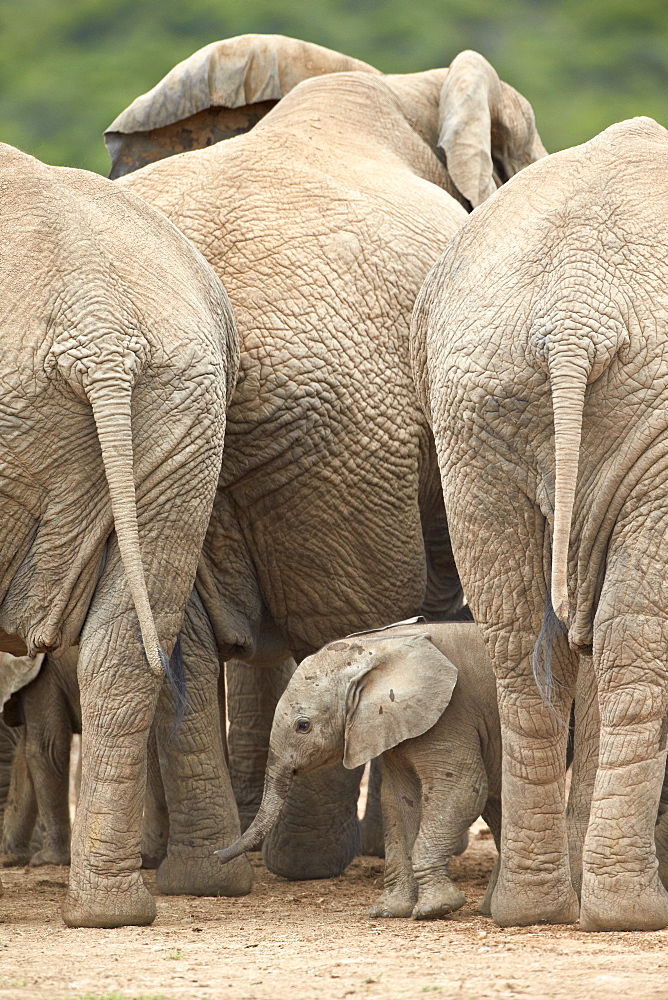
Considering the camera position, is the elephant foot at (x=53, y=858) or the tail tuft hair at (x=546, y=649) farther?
the elephant foot at (x=53, y=858)

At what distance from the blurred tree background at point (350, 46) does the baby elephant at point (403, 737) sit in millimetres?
24877

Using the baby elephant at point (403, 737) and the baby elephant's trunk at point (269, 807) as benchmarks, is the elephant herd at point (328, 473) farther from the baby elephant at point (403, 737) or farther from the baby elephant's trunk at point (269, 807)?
the baby elephant's trunk at point (269, 807)

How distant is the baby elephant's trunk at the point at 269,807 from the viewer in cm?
537

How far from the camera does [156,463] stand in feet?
16.4

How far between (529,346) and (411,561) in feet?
5.71

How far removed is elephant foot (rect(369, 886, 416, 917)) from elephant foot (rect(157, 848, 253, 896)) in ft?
2.17

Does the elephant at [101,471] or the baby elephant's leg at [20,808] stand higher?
the elephant at [101,471]

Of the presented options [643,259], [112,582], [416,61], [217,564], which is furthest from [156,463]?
[416,61]

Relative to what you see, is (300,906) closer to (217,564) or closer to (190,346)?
(217,564)

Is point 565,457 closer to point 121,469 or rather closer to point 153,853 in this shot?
point 121,469

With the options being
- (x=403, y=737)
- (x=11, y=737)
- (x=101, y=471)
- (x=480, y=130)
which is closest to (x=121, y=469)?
(x=101, y=471)

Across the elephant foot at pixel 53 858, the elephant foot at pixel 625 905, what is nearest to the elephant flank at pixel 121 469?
the elephant foot at pixel 625 905

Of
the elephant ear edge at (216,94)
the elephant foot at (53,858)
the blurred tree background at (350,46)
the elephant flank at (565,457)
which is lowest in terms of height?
the elephant foot at (53,858)

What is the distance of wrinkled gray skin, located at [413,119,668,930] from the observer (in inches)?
176
